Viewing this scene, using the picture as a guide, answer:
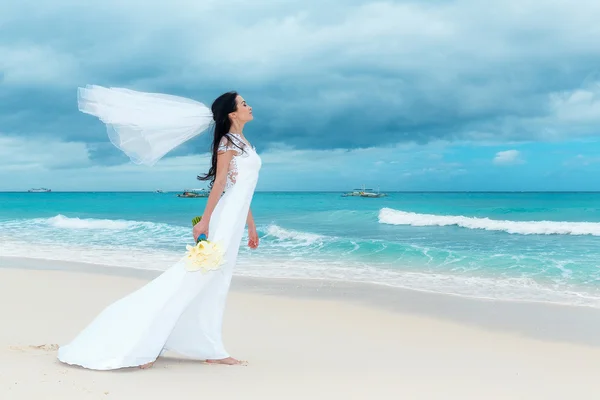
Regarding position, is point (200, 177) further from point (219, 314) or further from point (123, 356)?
point (123, 356)

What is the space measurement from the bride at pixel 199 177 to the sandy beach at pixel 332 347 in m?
0.31

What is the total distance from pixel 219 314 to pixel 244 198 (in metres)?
0.98

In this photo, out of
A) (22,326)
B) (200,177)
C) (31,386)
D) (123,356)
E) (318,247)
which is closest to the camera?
(31,386)

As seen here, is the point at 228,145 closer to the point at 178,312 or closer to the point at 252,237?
the point at 252,237

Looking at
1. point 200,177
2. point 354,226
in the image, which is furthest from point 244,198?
point 354,226

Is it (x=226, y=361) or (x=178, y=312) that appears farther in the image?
(x=226, y=361)

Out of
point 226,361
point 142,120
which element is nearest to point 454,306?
point 226,361

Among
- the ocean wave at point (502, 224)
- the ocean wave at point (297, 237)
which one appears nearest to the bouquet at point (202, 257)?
the ocean wave at point (297, 237)

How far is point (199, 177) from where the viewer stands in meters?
4.76

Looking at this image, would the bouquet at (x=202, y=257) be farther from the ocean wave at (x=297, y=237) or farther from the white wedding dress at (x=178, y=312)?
the ocean wave at (x=297, y=237)

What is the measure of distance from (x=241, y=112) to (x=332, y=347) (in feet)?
8.48

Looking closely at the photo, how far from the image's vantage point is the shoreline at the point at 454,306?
6.81 meters

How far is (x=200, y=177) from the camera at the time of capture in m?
4.75

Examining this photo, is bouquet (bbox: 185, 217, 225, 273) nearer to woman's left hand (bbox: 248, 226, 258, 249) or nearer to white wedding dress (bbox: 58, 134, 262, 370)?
white wedding dress (bbox: 58, 134, 262, 370)
